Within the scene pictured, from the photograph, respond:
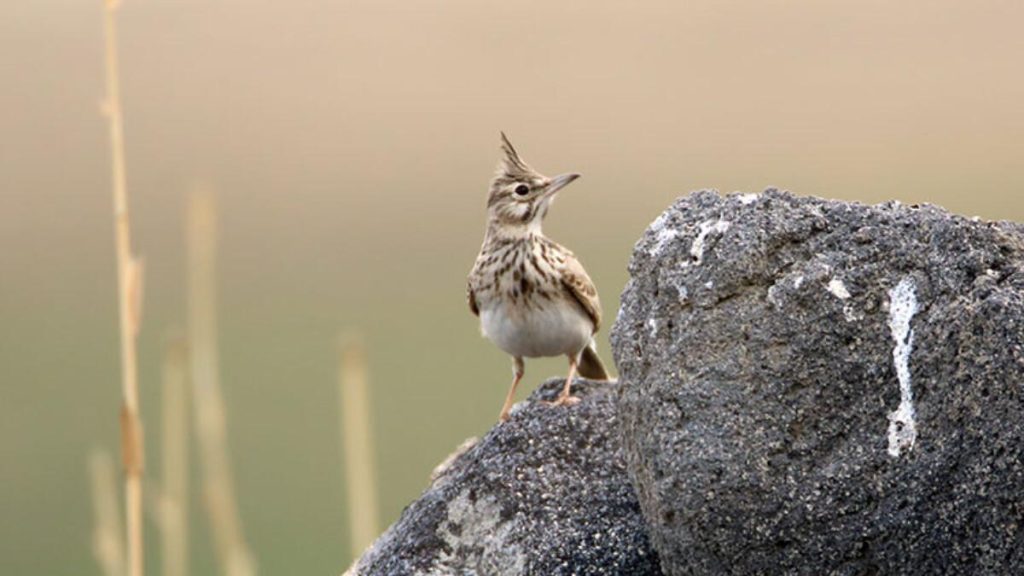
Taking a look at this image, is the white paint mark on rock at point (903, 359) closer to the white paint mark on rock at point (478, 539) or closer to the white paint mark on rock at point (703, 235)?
the white paint mark on rock at point (703, 235)

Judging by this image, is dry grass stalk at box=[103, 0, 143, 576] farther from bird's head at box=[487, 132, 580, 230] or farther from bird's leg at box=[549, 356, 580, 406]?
bird's head at box=[487, 132, 580, 230]

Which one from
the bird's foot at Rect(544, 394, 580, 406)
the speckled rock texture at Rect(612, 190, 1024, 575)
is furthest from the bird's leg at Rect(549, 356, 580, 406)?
the speckled rock texture at Rect(612, 190, 1024, 575)

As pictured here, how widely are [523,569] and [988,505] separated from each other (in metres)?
1.59

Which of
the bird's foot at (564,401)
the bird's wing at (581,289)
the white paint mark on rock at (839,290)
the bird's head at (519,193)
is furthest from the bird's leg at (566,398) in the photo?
the white paint mark on rock at (839,290)

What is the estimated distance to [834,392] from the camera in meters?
4.12

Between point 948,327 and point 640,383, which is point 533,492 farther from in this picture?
point 948,327

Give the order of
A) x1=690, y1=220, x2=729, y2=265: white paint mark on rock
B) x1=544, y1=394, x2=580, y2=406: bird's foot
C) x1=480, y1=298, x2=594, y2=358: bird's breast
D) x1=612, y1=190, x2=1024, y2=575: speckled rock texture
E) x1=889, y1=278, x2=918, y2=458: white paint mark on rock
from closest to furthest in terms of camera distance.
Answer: x1=612, y1=190, x2=1024, y2=575: speckled rock texture → x1=889, y1=278, x2=918, y2=458: white paint mark on rock → x1=690, y1=220, x2=729, y2=265: white paint mark on rock → x1=544, y1=394, x2=580, y2=406: bird's foot → x1=480, y1=298, x2=594, y2=358: bird's breast

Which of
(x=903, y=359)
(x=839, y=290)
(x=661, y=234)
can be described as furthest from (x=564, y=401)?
(x=903, y=359)

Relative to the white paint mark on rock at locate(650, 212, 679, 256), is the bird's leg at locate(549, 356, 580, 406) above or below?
below

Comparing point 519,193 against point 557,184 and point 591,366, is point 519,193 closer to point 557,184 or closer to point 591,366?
point 557,184

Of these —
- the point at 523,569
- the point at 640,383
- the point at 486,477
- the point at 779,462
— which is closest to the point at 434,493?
the point at 486,477

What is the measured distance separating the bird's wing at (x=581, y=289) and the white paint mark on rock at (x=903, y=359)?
13.1ft

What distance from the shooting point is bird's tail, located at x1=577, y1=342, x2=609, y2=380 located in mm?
8391

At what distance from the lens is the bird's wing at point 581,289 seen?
320 inches
